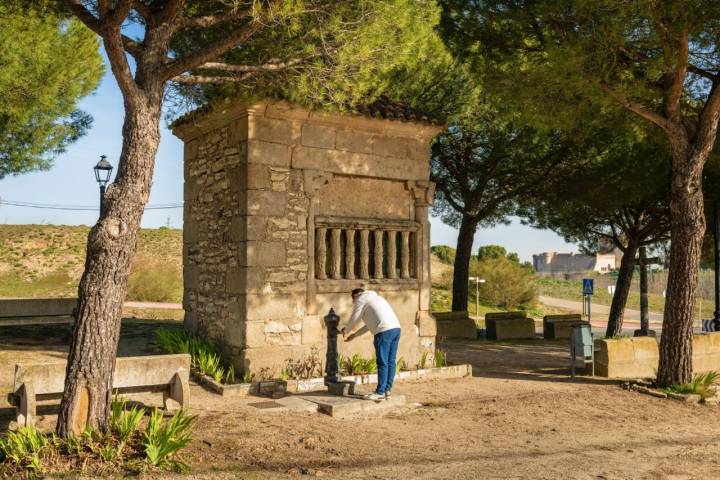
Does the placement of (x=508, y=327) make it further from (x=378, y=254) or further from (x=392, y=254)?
(x=378, y=254)

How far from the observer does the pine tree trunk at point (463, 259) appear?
17953 mm

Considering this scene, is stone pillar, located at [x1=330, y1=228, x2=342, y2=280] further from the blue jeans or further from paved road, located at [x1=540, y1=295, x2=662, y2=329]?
paved road, located at [x1=540, y1=295, x2=662, y2=329]

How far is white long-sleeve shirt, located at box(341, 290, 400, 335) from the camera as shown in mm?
7746

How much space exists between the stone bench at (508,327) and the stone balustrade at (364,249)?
7.46m

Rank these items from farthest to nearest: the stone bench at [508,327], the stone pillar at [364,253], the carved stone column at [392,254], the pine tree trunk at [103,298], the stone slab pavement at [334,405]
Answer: the stone bench at [508,327], the carved stone column at [392,254], the stone pillar at [364,253], the stone slab pavement at [334,405], the pine tree trunk at [103,298]

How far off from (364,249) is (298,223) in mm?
1214

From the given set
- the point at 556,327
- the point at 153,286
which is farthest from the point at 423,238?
the point at 153,286

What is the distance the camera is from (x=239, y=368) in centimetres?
887

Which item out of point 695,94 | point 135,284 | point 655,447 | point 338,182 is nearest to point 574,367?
point 655,447

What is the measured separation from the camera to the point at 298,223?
921 centimetres

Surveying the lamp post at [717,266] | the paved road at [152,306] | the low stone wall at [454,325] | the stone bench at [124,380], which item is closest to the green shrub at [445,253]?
the paved road at [152,306]

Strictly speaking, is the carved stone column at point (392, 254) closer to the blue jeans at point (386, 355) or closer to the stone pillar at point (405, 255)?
the stone pillar at point (405, 255)

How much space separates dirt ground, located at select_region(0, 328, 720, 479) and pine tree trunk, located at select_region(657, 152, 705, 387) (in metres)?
0.77

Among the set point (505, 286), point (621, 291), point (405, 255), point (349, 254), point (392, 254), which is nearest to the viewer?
point (349, 254)
